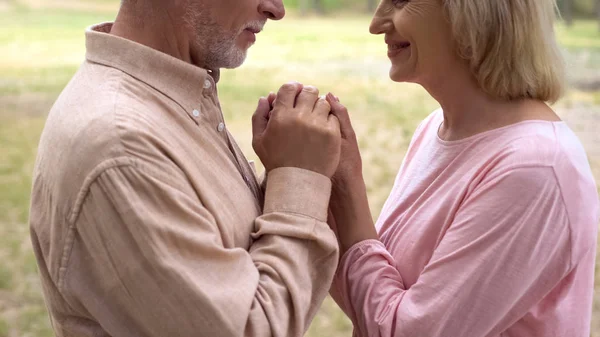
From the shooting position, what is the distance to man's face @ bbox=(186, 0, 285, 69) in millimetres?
1302

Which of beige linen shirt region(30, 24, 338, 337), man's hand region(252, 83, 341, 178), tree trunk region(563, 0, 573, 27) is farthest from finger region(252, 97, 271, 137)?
tree trunk region(563, 0, 573, 27)

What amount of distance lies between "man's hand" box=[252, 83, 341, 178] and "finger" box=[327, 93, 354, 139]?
19mm

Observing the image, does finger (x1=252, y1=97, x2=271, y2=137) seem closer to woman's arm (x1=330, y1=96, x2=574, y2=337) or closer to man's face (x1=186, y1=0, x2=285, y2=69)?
man's face (x1=186, y1=0, x2=285, y2=69)

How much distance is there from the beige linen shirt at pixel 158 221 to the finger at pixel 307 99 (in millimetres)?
133

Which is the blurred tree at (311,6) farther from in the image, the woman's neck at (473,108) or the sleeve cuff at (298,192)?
the sleeve cuff at (298,192)

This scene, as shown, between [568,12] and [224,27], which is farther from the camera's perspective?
[568,12]

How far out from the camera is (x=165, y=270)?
3.54ft

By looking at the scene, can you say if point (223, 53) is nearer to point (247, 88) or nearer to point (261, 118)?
point (261, 118)

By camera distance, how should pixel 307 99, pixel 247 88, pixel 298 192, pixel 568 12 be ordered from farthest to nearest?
pixel 247 88 → pixel 568 12 → pixel 307 99 → pixel 298 192

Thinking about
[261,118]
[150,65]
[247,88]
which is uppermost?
[150,65]

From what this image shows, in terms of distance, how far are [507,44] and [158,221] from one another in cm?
69

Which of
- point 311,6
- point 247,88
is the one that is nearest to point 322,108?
point 247,88

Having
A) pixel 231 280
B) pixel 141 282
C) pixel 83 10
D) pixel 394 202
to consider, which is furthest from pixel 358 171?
pixel 83 10

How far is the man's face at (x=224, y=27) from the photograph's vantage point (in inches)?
51.3
